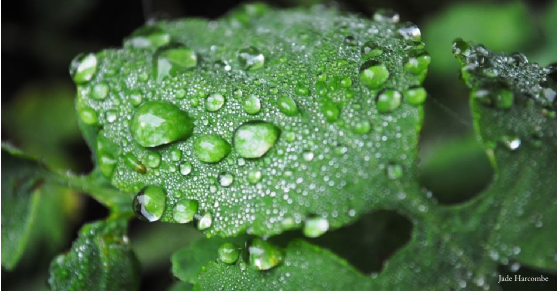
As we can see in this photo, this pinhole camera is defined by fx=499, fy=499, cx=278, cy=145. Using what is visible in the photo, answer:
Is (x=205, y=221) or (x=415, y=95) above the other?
(x=415, y=95)

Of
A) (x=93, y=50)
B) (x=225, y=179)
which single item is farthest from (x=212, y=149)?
(x=93, y=50)

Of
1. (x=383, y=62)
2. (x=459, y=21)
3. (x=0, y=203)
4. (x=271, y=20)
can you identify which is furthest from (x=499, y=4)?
(x=0, y=203)

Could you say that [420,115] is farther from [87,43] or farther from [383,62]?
[87,43]

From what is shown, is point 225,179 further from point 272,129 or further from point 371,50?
point 371,50

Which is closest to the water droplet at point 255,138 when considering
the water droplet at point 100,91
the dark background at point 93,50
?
the water droplet at point 100,91

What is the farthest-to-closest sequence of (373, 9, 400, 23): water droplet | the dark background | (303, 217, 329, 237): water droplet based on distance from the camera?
the dark background → (373, 9, 400, 23): water droplet → (303, 217, 329, 237): water droplet

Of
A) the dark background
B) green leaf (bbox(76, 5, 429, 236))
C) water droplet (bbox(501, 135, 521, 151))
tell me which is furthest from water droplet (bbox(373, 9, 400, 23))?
the dark background

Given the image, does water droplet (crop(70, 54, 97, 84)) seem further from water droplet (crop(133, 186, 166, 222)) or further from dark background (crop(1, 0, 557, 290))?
dark background (crop(1, 0, 557, 290))
